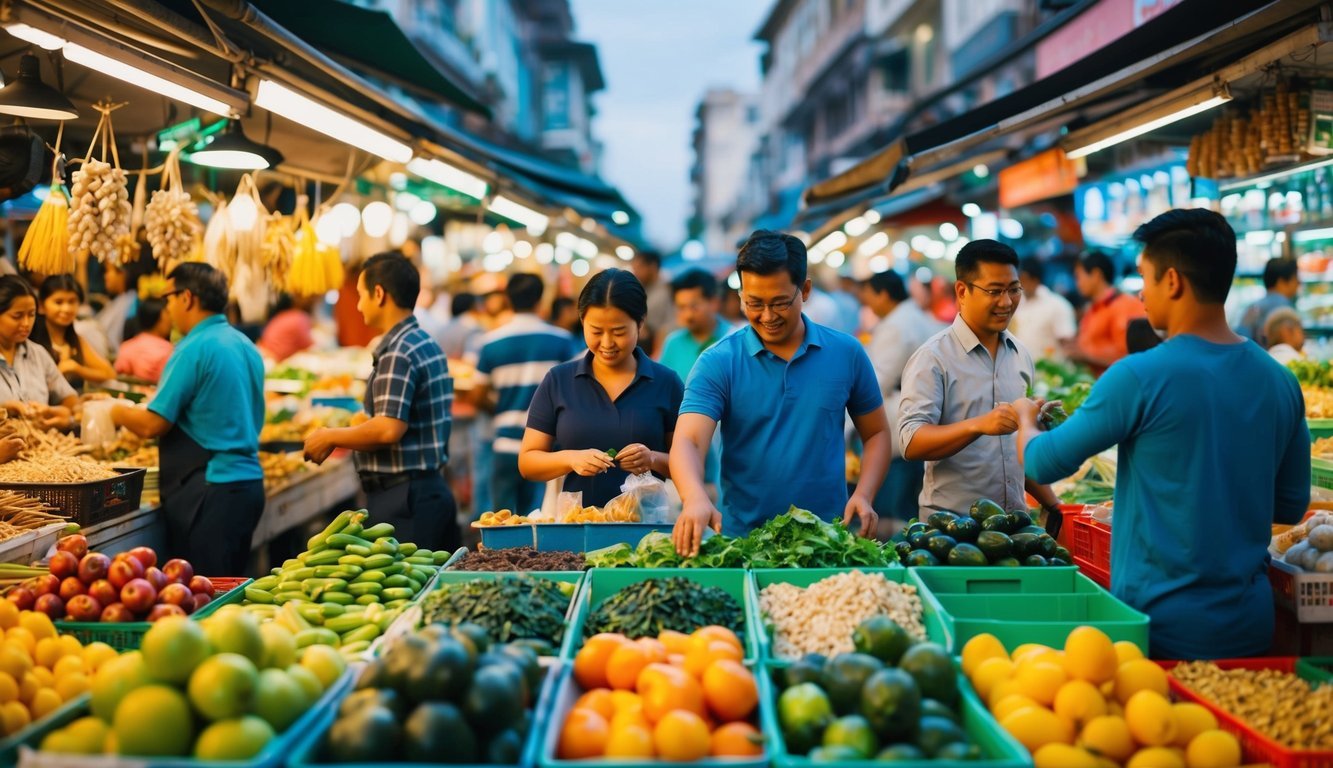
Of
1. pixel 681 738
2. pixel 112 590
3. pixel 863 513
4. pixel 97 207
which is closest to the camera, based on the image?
pixel 681 738

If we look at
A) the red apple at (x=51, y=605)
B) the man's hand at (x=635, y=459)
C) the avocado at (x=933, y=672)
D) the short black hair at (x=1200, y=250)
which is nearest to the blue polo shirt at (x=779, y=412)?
the man's hand at (x=635, y=459)

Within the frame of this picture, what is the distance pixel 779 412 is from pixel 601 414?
3.20 feet

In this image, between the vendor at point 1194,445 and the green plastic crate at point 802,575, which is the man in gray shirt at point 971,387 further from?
the vendor at point 1194,445

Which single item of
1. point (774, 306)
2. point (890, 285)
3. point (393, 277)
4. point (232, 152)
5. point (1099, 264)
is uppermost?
point (232, 152)

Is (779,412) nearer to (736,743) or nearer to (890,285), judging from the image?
(736,743)

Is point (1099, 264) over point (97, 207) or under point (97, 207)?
over

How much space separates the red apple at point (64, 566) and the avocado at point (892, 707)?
2821 mm

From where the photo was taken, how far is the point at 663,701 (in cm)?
257

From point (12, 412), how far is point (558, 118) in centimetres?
5695

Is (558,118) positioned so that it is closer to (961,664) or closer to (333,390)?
(333,390)

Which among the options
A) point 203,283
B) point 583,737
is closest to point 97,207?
point 203,283

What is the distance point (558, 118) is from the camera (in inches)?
2379

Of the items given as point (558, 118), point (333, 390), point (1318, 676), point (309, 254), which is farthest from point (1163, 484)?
point (558, 118)

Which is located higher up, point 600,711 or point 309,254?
point 309,254
